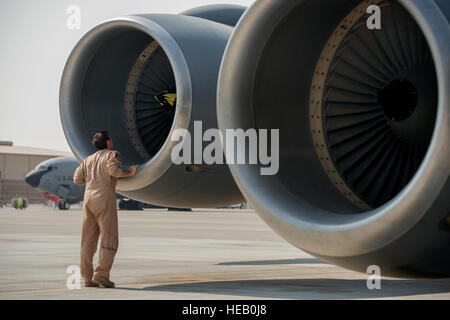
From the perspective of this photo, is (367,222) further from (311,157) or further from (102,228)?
(102,228)

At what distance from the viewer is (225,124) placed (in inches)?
316

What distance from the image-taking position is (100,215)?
30.3ft

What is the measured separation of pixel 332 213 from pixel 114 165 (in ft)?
9.56

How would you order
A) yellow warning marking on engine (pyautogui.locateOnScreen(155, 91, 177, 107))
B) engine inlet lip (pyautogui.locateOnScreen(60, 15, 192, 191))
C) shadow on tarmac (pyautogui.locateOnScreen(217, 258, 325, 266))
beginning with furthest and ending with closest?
shadow on tarmac (pyautogui.locateOnScreen(217, 258, 325, 266)), yellow warning marking on engine (pyautogui.locateOnScreen(155, 91, 177, 107)), engine inlet lip (pyautogui.locateOnScreen(60, 15, 192, 191))

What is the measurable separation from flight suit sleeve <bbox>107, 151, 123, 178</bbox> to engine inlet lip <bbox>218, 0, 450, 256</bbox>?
5.76 feet

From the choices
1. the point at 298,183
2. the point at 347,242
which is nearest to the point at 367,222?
the point at 347,242

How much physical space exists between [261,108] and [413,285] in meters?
3.21

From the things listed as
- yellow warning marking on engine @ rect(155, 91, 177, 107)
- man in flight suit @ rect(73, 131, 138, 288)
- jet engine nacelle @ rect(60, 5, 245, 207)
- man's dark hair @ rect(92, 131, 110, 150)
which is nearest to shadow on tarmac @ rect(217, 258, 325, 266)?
jet engine nacelle @ rect(60, 5, 245, 207)

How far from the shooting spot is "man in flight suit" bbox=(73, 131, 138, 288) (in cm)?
918

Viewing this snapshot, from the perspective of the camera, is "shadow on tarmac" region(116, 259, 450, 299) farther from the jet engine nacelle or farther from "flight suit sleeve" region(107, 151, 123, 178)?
the jet engine nacelle

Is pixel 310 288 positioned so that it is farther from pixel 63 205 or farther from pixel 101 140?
pixel 63 205

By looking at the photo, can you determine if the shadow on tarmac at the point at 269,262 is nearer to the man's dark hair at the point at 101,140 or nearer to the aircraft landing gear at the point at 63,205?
the man's dark hair at the point at 101,140

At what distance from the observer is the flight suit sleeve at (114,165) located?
9.30 meters

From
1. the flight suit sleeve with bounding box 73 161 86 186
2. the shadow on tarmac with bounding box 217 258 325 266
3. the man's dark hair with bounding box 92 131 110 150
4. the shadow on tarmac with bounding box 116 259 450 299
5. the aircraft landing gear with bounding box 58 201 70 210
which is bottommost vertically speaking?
the shadow on tarmac with bounding box 116 259 450 299
